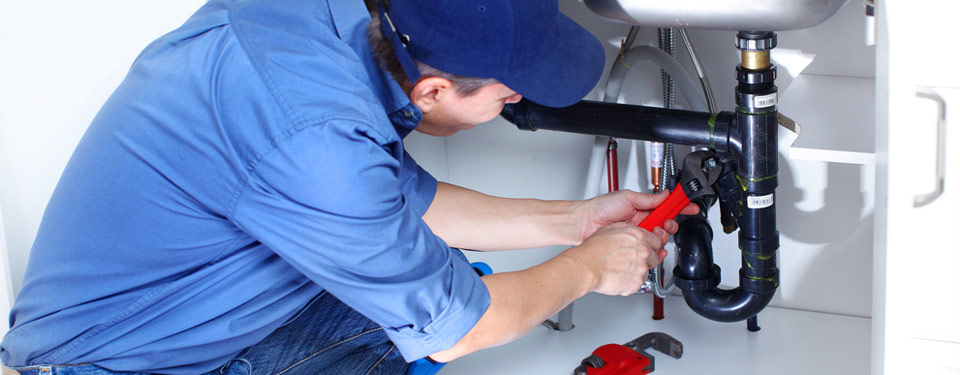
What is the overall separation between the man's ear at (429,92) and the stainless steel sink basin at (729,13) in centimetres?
31

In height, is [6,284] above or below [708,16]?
below

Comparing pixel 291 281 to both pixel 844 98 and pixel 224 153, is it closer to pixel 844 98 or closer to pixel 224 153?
pixel 224 153

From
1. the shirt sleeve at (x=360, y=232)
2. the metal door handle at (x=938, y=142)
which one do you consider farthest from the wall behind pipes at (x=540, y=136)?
the shirt sleeve at (x=360, y=232)

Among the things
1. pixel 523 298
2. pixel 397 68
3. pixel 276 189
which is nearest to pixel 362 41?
pixel 397 68

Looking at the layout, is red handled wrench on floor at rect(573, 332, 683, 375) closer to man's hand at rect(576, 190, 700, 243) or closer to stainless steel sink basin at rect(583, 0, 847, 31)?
man's hand at rect(576, 190, 700, 243)

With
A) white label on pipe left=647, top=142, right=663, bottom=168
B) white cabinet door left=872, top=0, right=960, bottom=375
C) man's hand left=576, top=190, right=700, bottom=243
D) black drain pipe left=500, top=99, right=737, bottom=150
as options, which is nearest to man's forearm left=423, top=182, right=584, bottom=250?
man's hand left=576, top=190, right=700, bottom=243

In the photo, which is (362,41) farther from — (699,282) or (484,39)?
(699,282)

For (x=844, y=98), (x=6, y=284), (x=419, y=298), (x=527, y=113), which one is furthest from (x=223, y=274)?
(x=844, y=98)

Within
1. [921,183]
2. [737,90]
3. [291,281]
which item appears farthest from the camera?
[737,90]

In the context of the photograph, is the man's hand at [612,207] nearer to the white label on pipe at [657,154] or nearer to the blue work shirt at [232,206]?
the white label on pipe at [657,154]

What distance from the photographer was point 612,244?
1.07 meters

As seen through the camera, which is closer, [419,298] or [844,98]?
[419,298]

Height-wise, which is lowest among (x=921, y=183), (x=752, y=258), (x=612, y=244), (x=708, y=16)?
(x=752, y=258)

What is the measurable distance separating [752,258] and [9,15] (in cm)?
97
